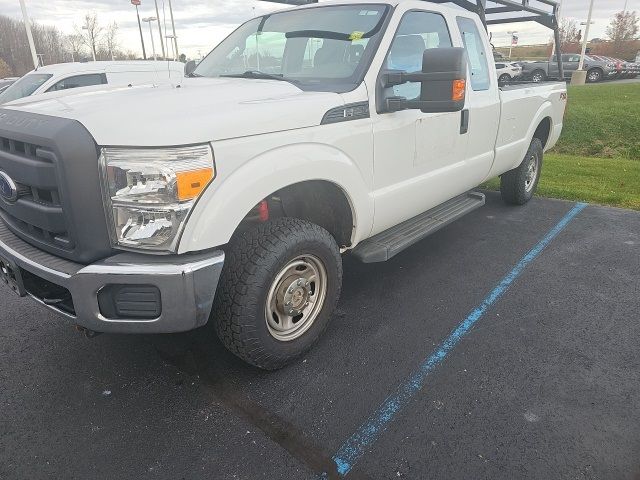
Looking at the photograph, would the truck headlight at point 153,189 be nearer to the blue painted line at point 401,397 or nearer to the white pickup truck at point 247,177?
the white pickup truck at point 247,177

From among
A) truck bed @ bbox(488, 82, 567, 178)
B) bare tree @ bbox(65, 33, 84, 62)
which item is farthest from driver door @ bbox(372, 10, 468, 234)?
bare tree @ bbox(65, 33, 84, 62)

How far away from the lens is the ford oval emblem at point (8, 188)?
8.14ft

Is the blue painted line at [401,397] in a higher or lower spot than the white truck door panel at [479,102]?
lower

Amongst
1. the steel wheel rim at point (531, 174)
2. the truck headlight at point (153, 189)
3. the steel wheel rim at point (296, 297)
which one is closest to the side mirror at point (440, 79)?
the steel wheel rim at point (296, 297)

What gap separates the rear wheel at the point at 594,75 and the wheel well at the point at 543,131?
82.8 ft

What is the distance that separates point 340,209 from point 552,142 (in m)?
4.50

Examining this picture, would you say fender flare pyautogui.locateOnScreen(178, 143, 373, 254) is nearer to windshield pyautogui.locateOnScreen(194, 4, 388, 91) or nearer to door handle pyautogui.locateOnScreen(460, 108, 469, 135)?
windshield pyautogui.locateOnScreen(194, 4, 388, 91)

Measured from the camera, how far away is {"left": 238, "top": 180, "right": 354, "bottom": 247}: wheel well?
2.95m

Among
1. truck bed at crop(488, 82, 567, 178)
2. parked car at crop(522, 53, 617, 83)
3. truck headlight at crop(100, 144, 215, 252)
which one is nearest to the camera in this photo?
truck headlight at crop(100, 144, 215, 252)

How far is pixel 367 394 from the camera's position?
106 inches

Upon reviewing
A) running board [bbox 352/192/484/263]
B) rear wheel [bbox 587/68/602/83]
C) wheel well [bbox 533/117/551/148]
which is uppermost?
wheel well [bbox 533/117/551/148]

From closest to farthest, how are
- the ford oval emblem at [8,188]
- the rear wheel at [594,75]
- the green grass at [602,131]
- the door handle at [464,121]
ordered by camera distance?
the ford oval emblem at [8,188] < the door handle at [464,121] < the green grass at [602,131] < the rear wheel at [594,75]

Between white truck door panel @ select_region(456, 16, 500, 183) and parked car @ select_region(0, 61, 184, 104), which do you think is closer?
white truck door panel @ select_region(456, 16, 500, 183)

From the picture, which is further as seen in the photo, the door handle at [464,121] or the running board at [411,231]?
the door handle at [464,121]
